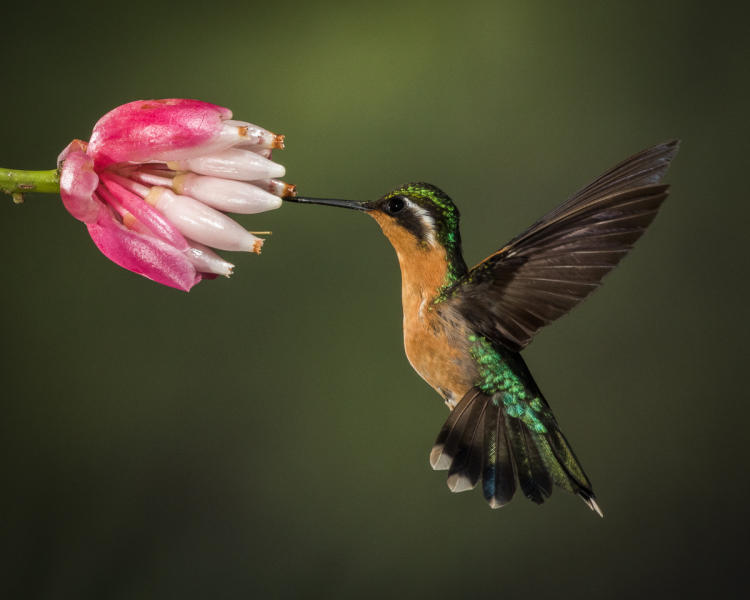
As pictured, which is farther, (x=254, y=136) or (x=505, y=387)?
(x=505, y=387)

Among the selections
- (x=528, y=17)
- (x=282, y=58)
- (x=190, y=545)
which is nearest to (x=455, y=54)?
(x=528, y=17)

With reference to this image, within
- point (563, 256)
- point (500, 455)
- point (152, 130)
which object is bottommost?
point (500, 455)

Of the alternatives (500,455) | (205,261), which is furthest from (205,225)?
(500,455)

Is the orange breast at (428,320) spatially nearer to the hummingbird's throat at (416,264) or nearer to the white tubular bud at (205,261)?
the hummingbird's throat at (416,264)

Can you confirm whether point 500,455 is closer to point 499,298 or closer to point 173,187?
point 499,298

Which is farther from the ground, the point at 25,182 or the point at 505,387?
the point at 25,182

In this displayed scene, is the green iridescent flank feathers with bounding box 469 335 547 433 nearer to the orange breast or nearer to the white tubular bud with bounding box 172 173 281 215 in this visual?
the orange breast

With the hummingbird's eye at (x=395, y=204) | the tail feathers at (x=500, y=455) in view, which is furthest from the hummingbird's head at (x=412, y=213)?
the tail feathers at (x=500, y=455)
